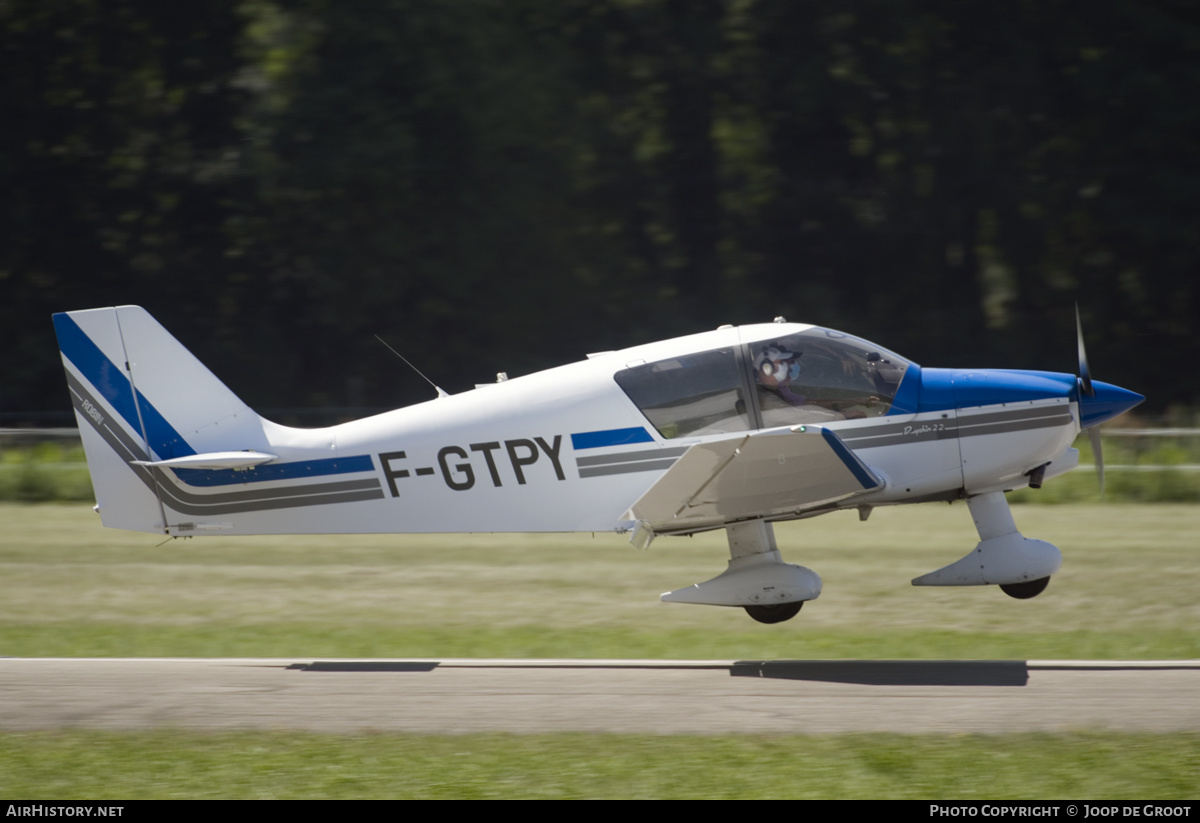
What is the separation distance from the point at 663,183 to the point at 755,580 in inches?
743

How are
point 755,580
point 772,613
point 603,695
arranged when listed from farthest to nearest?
1. point 772,613
2. point 755,580
3. point 603,695

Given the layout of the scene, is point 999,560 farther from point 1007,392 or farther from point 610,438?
point 610,438

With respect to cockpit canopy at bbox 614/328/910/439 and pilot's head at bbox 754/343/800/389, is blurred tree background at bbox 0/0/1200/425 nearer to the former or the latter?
cockpit canopy at bbox 614/328/910/439

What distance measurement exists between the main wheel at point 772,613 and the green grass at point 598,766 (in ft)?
6.89

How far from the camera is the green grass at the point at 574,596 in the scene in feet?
28.4

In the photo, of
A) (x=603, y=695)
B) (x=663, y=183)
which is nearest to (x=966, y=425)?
(x=603, y=695)

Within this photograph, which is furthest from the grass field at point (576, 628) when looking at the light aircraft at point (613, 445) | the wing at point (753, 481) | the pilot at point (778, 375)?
the pilot at point (778, 375)

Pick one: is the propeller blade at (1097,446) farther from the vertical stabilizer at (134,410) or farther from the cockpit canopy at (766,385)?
the vertical stabilizer at (134,410)

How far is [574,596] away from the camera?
1040 cm

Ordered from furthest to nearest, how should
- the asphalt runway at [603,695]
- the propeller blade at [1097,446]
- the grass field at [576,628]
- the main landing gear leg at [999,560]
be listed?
the propeller blade at [1097,446] → the main landing gear leg at [999,560] → the asphalt runway at [603,695] → the grass field at [576,628]

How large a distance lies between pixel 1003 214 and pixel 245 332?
53.1 feet
